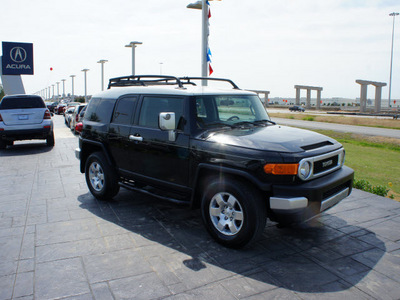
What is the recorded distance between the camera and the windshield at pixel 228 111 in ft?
15.8

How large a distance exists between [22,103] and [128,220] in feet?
31.1

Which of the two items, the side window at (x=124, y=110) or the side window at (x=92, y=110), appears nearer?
the side window at (x=124, y=110)

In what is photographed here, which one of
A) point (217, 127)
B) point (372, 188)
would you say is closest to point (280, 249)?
point (217, 127)

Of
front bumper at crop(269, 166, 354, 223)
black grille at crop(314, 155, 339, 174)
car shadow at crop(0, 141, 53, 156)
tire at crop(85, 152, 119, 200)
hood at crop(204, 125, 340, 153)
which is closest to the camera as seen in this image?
front bumper at crop(269, 166, 354, 223)

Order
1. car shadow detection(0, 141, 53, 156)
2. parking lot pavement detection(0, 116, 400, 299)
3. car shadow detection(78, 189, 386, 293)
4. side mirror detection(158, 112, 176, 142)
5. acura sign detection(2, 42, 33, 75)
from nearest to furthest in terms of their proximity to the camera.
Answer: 1. parking lot pavement detection(0, 116, 400, 299)
2. car shadow detection(78, 189, 386, 293)
3. side mirror detection(158, 112, 176, 142)
4. car shadow detection(0, 141, 53, 156)
5. acura sign detection(2, 42, 33, 75)

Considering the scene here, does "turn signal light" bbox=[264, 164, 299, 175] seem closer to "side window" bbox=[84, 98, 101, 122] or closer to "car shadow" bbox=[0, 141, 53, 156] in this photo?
"side window" bbox=[84, 98, 101, 122]

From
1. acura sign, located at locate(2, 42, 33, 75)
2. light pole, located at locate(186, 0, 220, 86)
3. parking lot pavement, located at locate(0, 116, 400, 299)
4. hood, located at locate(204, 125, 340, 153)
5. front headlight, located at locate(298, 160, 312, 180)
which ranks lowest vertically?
parking lot pavement, located at locate(0, 116, 400, 299)

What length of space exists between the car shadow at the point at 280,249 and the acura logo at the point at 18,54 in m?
35.4

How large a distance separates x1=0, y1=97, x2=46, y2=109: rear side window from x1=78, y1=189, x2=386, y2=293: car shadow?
8605mm

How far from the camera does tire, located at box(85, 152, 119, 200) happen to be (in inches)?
235

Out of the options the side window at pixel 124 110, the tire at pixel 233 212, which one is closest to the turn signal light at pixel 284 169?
the tire at pixel 233 212

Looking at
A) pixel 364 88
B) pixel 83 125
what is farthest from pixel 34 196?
pixel 364 88

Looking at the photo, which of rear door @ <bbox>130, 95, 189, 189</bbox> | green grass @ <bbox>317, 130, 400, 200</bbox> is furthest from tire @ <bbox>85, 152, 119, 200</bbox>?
green grass @ <bbox>317, 130, 400, 200</bbox>

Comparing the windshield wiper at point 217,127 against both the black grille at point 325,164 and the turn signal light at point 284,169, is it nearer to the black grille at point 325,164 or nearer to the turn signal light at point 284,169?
the turn signal light at point 284,169
